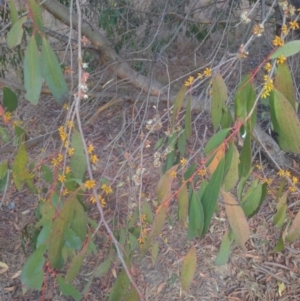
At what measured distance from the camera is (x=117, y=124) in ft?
9.91

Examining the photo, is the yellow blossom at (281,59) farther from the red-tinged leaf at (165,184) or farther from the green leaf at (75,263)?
the green leaf at (75,263)

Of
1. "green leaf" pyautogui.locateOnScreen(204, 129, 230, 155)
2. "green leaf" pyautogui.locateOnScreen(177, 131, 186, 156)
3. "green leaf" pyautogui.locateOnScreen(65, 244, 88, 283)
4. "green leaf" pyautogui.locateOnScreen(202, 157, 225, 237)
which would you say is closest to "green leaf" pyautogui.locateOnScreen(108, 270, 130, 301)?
"green leaf" pyautogui.locateOnScreen(65, 244, 88, 283)

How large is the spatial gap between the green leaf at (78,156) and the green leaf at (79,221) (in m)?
0.10

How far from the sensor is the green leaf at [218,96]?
924 millimetres

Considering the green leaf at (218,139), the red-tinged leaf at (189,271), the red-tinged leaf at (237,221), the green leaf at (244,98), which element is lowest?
the red-tinged leaf at (189,271)

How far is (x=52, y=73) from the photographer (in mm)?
905

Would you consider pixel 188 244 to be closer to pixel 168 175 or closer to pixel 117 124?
pixel 117 124

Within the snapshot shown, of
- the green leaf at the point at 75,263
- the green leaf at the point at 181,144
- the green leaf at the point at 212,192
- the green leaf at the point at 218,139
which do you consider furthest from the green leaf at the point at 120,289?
the green leaf at the point at 181,144

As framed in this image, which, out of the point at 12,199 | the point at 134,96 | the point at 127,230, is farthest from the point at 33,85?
the point at 12,199

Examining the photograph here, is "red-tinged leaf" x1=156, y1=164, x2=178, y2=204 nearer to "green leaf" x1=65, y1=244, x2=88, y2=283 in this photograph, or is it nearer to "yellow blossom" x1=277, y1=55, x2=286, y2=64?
"green leaf" x1=65, y1=244, x2=88, y2=283

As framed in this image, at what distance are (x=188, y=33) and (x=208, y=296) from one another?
54.9 inches

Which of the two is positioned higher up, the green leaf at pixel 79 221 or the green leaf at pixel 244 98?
the green leaf at pixel 244 98

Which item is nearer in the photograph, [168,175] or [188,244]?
[168,175]

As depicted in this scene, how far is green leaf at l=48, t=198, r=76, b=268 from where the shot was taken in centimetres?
85
